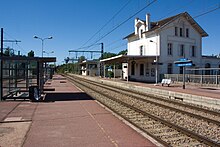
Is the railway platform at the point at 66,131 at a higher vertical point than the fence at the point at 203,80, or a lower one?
lower

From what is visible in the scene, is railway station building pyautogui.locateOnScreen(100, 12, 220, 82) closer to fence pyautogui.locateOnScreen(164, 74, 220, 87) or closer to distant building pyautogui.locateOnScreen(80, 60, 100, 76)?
fence pyautogui.locateOnScreen(164, 74, 220, 87)

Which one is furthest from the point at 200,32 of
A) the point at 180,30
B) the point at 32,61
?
the point at 32,61

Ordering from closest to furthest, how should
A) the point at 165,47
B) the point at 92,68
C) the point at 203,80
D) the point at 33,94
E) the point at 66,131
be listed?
the point at 66,131
the point at 33,94
the point at 203,80
the point at 165,47
the point at 92,68

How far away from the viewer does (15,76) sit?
15.5 meters

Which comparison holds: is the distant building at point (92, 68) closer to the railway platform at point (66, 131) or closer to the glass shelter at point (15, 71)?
the glass shelter at point (15, 71)

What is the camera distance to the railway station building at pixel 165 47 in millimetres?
37156

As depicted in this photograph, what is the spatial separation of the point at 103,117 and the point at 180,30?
33.9 metres

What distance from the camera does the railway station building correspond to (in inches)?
1463

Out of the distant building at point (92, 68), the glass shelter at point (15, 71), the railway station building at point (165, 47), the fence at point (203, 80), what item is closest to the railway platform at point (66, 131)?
the glass shelter at point (15, 71)

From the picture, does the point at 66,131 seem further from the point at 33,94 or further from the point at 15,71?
the point at 15,71

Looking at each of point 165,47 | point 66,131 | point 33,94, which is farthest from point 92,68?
point 66,131

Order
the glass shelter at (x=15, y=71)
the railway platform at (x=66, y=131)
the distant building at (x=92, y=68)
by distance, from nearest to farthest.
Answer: the railway platform at (x=66, y=131) → the glass shelter at (x=15, y=71) → the distant building at (x=92, y=68)

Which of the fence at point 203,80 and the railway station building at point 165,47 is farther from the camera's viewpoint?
the railway station building at point 165,47

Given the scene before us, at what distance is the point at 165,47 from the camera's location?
37.6 m
